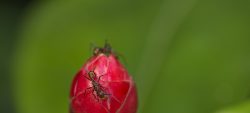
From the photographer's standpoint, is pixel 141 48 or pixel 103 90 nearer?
pixel 103 90

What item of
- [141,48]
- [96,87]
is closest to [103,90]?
[96,87]

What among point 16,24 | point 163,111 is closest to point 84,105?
point 163,111

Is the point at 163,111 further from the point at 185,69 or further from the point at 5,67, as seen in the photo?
the point at 5,67

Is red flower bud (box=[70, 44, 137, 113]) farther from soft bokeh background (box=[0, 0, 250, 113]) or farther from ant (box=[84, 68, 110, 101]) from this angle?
soft bokeh background (box=[0, 0, 250, 113])

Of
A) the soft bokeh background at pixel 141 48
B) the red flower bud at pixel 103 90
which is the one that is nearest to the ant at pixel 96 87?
the red flower bud at pixel 103 90

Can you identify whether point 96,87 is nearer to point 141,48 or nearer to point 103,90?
point 103,90

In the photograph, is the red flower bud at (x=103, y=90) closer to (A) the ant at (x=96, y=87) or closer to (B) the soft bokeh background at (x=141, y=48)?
(A) the ant at (x=96, y=87)
